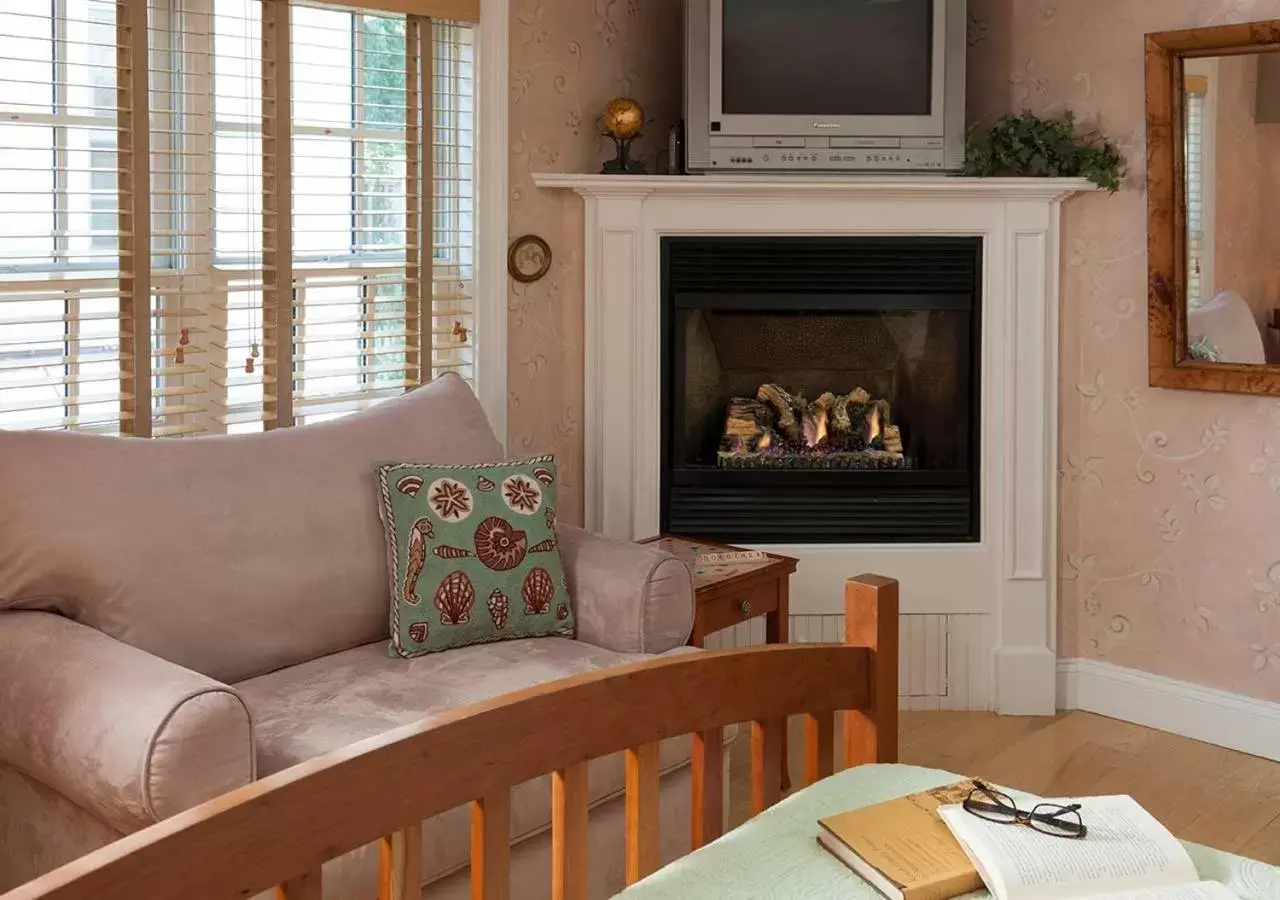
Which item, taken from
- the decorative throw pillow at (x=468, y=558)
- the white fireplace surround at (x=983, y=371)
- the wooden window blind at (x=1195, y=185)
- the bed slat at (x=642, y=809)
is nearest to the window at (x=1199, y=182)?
the wooden window blind at (x=1195, y=185)

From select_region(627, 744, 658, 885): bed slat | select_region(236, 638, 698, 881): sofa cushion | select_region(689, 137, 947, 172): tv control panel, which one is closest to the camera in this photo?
select_region(627, 744, 658, 885): bed slat

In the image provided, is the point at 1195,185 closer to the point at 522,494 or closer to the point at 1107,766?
the point at 1107,766

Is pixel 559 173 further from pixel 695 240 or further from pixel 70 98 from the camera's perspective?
pixel 70 98

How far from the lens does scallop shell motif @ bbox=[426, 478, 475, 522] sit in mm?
2963

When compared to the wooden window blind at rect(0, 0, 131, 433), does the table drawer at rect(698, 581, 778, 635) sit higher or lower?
lower

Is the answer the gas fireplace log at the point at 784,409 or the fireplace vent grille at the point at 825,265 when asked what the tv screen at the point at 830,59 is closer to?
the fireplace vent grille at the point at 825,265

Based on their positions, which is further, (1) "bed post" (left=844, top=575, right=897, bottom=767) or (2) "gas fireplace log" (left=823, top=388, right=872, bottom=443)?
(2) "gas fireplace log" (left=823, top=388, right=872, bottom=443)

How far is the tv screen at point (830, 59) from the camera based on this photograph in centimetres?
398

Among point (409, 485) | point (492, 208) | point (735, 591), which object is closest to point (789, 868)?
point (409, 485)

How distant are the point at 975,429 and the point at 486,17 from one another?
5.79 feet

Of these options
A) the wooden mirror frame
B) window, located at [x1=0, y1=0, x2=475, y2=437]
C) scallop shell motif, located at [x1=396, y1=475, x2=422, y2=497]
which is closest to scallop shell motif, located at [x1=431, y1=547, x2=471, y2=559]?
scallop shell motif, located at [x1=396, y1=475, x2=422, y2=497]

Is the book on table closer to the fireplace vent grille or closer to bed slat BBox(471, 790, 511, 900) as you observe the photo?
bed slat BBox(471, 790, 511, 900)

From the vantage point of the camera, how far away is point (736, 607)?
3451mm

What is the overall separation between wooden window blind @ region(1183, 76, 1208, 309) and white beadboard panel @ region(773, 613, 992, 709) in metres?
1.09
